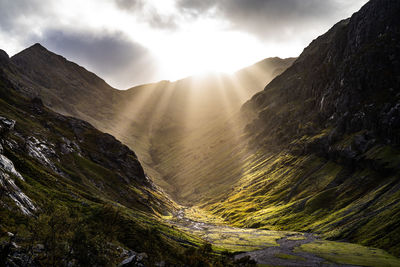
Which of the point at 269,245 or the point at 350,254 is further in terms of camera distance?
the point at 269,245

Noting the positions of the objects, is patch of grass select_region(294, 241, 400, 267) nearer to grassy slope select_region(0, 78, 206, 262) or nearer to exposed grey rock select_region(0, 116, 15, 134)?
grassy slope select_region(0, 78, 206, 262)

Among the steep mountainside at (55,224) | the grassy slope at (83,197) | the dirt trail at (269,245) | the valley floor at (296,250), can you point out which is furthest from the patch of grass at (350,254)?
the steep mountainside at (55,224)

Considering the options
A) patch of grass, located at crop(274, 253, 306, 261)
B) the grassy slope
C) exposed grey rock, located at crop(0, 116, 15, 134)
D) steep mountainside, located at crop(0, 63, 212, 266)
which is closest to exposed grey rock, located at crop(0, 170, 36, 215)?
steep mountainside, located at crop(0, 63, 212, 266)

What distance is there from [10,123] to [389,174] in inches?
8093

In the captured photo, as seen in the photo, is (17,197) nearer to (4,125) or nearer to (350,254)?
(4,125)

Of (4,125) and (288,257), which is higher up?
(4,125)

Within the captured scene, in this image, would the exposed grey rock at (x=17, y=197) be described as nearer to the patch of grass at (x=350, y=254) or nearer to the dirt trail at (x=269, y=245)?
the dirt trail at (x=269, y=245)

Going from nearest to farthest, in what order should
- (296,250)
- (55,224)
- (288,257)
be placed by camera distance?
(55,224) → (288,257) → (296,250)

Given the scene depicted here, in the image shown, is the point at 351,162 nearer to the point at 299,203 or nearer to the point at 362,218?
the point at 299,203

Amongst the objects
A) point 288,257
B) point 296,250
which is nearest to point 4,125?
point 288,257

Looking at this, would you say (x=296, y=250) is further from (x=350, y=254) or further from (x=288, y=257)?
(x=350, y=254)

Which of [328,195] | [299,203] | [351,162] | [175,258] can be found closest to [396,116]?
[351,162]

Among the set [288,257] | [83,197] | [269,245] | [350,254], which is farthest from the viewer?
[269,245]

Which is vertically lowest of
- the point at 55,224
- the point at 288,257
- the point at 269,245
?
the point at 269,245
